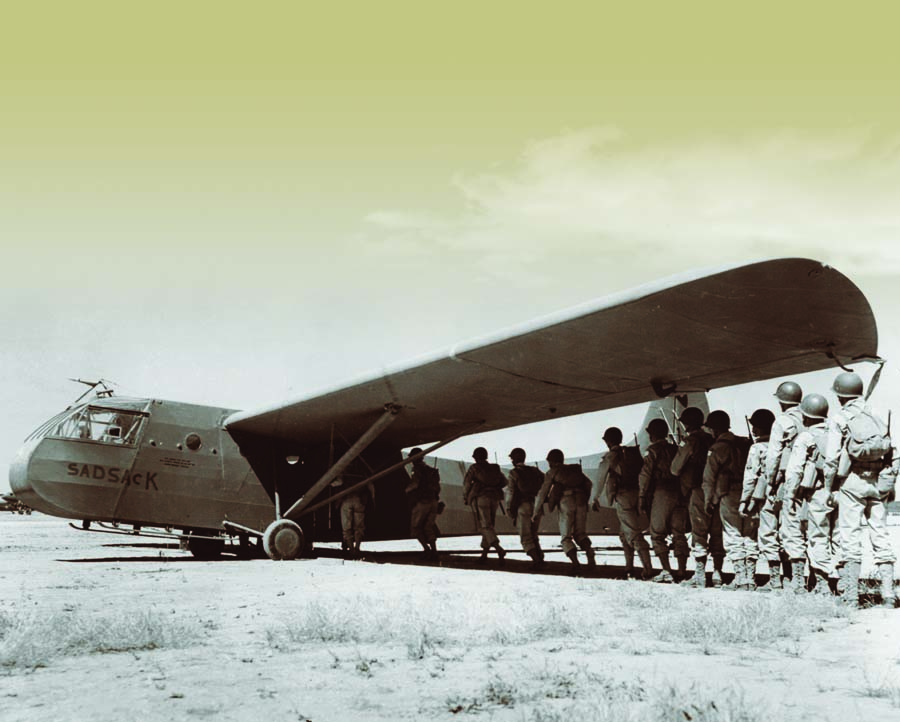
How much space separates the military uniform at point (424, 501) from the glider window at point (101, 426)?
4.99 meters

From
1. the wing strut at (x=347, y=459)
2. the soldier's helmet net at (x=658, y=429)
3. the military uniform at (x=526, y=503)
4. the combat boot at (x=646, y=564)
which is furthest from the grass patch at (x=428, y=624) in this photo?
the military uniform at (x=526, y=503)

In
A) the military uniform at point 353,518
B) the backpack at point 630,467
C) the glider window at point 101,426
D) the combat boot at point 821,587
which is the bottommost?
the combat boot at point 821,587

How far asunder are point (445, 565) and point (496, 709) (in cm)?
925

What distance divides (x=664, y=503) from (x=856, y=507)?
2751mm

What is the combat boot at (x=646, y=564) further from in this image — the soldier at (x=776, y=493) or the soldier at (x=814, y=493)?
the soldier at (x=814, y=493)

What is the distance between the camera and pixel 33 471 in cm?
1209

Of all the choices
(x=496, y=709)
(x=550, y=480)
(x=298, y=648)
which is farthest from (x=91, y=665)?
(x=550, y=480)

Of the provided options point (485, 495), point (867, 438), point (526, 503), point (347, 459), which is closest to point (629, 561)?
point (526, 503)

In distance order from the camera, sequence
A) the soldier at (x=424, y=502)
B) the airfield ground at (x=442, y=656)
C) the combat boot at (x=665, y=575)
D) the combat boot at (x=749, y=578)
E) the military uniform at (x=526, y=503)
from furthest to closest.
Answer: the soldier at (x=424, y=502) < the military uniform at (x=526, y=503) < the combat boot at (x=665, y=575) < the combat boot at (x=749, y=578) < the airfield ground at (x=442, y=656)

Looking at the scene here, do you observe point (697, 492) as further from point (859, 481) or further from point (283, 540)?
point (283, 540)

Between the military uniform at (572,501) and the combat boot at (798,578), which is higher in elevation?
the military uniform at (572,501)

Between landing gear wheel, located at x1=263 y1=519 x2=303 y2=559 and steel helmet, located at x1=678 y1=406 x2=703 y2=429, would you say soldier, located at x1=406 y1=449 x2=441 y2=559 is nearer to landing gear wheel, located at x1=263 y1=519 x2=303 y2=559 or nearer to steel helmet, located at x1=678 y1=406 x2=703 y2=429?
landing gear wheel, located at x1=263 y1=519 x2=303 y2=559

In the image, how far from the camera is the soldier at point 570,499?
1166 cm

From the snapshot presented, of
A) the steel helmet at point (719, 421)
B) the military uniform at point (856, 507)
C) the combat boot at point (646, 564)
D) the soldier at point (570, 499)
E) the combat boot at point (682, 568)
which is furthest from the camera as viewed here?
the soldier at point (570, 499)
